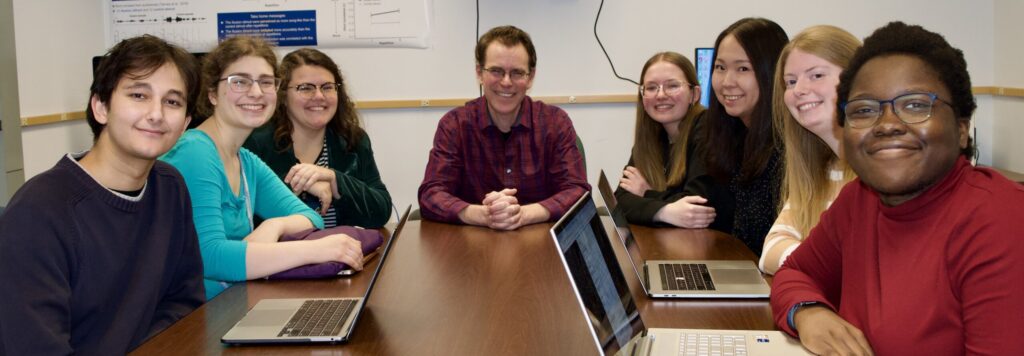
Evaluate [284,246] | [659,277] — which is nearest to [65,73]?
[284,246]

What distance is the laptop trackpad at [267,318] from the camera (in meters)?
1.50

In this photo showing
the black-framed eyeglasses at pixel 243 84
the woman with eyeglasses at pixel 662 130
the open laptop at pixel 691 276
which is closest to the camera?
the open laptop at pixel 691 276

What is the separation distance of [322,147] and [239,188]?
736 millimetres

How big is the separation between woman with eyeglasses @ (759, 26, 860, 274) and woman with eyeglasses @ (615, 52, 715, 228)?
708 millimetres

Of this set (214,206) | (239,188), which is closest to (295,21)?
(239,188)

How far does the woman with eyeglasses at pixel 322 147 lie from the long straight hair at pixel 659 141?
86cm

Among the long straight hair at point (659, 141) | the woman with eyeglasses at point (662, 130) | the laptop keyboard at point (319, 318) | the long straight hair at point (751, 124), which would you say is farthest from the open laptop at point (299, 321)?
the long straight hair at point (659, 141)

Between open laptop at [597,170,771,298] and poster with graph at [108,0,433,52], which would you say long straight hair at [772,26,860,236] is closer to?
open laptop at [597,170,771,298]

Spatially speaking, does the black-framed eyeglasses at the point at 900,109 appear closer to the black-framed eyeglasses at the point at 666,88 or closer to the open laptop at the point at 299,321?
the open laptop at the point at 299,321

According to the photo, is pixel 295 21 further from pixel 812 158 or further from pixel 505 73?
pixel 812 158

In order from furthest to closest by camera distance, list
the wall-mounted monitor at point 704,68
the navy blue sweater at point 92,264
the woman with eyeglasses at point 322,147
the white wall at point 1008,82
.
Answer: the white wall at point 1008,82 → the wall-mounted monitor at point 704,68 → the woman with eyeglasses at point 322,147 → the navy blue sweater at point 92,264

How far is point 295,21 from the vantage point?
169 inches

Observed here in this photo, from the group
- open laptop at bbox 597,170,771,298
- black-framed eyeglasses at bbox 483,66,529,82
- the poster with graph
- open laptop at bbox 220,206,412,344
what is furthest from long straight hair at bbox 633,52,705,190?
the poster with graph

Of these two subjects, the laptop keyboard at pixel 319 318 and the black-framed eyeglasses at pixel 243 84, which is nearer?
the laptop keyboard at pixel 319 318
